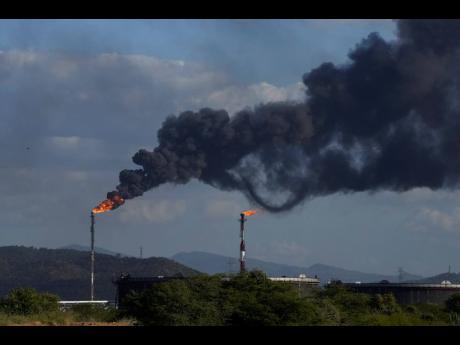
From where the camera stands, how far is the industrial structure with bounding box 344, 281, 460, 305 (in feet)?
372

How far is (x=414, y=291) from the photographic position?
114 meters

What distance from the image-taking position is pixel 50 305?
179 ft

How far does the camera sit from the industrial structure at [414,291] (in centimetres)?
11334

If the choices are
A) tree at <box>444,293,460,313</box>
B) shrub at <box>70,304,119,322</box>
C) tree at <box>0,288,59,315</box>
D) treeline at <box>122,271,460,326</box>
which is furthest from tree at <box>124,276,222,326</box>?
tree at <box>444,293,460,313</box>

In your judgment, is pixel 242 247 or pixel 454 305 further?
pixel 242 247

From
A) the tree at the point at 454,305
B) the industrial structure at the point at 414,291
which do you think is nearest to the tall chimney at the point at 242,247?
the industrial structure at the point at 414,291

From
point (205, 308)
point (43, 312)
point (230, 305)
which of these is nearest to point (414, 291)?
point (43, 312)

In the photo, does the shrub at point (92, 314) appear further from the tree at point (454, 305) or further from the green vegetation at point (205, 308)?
the tree at point (454, 305)

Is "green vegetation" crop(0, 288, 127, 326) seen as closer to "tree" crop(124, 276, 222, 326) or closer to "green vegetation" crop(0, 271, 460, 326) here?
"green vegetation" crop(0, 271, 460, 326)

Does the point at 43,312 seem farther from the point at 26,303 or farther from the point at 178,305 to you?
the point at 178,305

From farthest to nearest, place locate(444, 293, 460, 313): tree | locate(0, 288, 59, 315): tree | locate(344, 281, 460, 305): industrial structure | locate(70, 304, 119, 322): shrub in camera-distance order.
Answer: locate(344, 281, 460, 305): industrial structure, locate(444, 293, 460, 313): tree, locate(0, 288, 59, 315): tree, locate(70, 304, 119, 322): shrub
